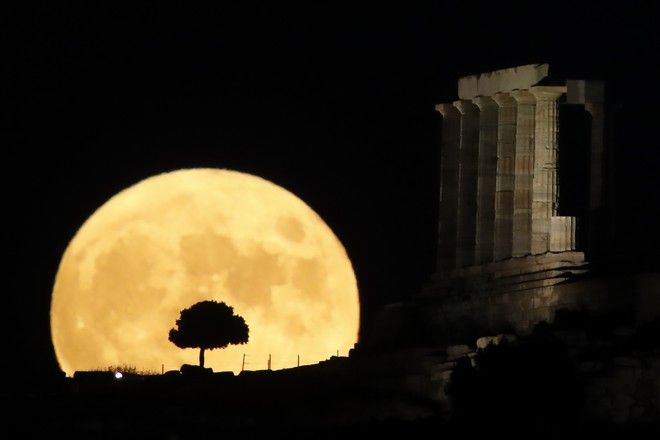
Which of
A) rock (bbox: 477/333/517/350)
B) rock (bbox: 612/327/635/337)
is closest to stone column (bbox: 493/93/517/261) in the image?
rock (bbox: 477/333/517/350)

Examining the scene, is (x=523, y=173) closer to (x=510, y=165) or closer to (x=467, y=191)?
(x=510, y=165)

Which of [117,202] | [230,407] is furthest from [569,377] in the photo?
[117,202]

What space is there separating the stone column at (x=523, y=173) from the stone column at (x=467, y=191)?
361 cm

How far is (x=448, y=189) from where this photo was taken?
448 ft

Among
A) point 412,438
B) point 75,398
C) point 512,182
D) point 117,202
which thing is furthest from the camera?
point 117,202

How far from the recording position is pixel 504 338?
394ft

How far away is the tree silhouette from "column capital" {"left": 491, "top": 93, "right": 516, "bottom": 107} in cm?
1491

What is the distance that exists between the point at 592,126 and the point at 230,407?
23.0 metres

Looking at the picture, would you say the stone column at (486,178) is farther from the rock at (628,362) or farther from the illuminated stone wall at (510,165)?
the rock at (628,362)

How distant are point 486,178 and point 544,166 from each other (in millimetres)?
3891

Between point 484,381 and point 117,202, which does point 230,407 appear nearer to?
point 484,381

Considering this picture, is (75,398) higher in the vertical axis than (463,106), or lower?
lower

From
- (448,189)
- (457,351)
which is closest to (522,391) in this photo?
(457,351)

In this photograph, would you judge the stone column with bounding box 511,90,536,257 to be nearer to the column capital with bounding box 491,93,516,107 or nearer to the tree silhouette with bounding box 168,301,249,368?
the column capital with bounding box 491,93,516,107
